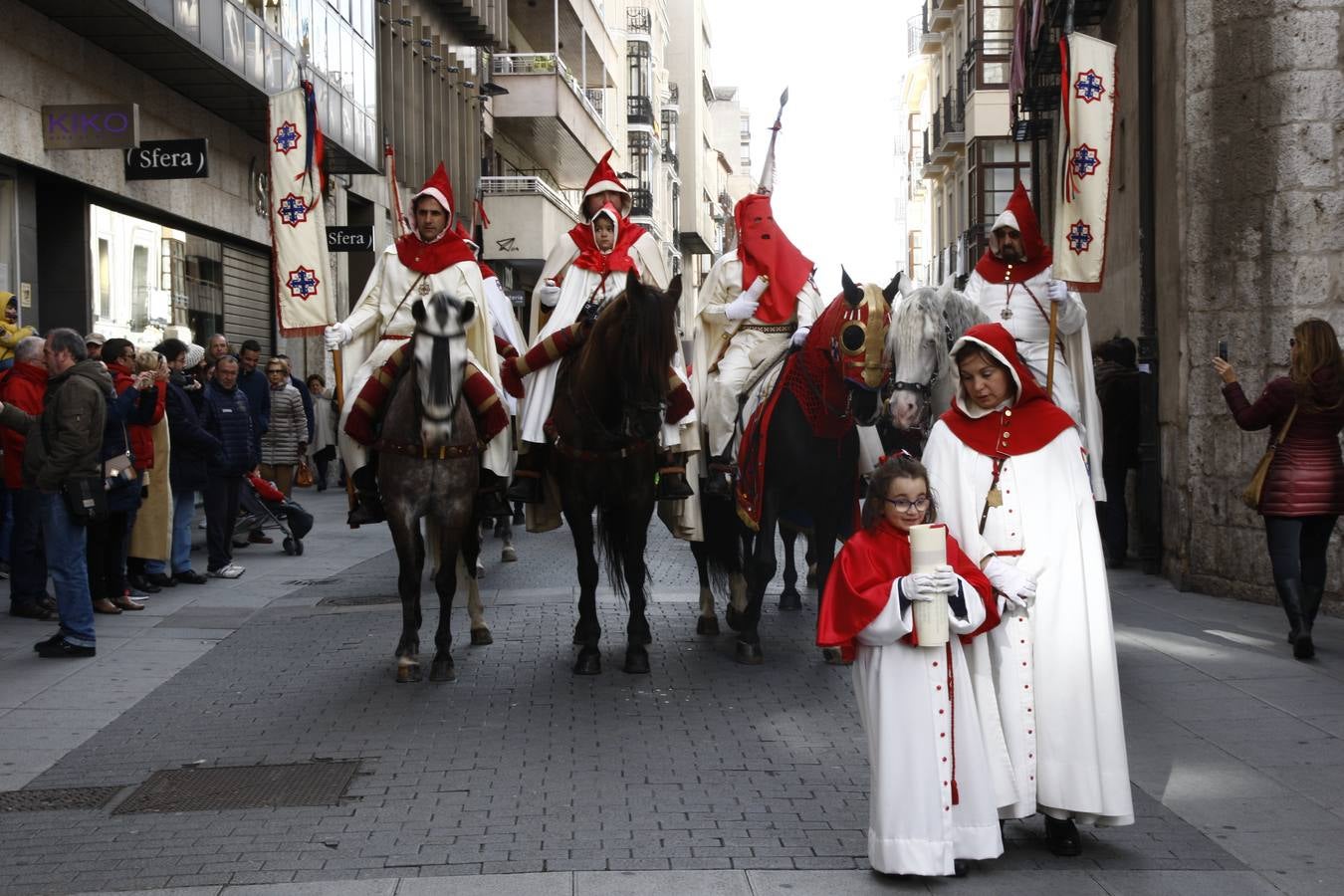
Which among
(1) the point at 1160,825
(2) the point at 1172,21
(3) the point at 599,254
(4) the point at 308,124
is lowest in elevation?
(1) the point at 1160,825

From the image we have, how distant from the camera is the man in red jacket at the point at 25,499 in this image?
428 inches

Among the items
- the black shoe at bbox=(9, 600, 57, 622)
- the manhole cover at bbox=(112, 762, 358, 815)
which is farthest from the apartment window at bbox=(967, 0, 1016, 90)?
the manhole cover at bbox=(112, 762, 358, 815)

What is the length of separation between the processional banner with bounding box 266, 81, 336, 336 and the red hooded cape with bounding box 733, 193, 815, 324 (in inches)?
110

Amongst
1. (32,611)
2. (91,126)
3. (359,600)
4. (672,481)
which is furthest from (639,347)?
(91,126)

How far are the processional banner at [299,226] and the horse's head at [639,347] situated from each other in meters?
2.53

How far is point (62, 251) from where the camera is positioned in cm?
1783

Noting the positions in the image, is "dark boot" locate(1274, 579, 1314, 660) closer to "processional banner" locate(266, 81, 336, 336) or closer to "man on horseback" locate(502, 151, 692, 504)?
"man on horseback" locate(502, 151, 692, 504)

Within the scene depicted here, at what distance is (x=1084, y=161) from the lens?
9656 millimetres

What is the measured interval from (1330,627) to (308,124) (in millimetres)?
7769

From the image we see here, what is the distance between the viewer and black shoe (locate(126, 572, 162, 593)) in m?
13.3

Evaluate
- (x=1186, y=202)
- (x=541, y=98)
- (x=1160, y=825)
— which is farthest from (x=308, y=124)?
(x=541, y=98)

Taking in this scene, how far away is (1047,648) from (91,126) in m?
13.1

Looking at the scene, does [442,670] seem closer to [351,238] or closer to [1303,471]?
[1303,471]

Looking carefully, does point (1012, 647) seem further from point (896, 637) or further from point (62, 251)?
point (62, 251)
